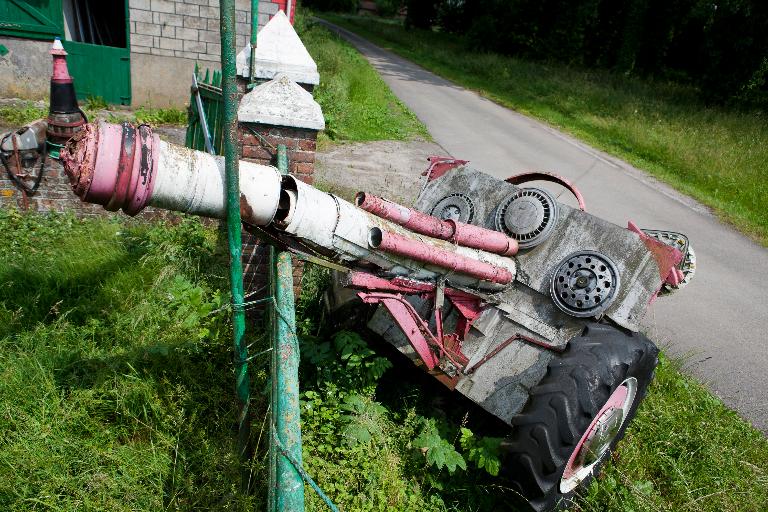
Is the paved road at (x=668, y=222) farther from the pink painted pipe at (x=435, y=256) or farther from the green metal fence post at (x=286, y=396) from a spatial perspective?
the green metal fence post at (x=286, y=396)

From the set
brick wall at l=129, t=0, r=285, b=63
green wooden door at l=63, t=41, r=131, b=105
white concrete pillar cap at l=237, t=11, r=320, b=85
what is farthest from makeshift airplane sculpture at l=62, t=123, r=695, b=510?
green wooden door at l=63, t=41, r=131, b=105

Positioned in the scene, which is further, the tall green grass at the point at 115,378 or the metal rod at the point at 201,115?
the metal rod at the point at 201,115

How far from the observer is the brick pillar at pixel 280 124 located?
376 cm

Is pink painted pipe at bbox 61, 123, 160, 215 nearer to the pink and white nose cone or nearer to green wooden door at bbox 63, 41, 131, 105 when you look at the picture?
the pink and white nose cone

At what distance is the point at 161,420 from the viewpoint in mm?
3215

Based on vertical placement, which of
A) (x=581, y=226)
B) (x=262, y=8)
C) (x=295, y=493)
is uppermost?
(x=262, y=8)

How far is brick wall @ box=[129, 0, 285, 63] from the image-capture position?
952 centimetres

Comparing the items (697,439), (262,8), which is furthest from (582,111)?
(697,439)

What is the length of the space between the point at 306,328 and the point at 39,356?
1.72m

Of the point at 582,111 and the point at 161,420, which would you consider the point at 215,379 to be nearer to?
the point at 161,420

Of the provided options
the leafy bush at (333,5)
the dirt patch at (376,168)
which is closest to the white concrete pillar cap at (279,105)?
the dirt patch at (376,168)

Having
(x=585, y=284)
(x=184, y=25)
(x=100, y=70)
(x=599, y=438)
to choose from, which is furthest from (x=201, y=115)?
(x=100, y=70)

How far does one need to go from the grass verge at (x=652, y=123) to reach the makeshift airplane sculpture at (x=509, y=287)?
698 centimetres

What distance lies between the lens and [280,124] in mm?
3834
